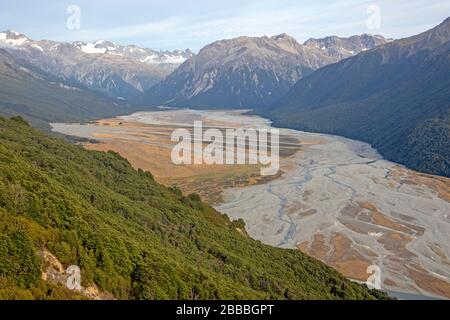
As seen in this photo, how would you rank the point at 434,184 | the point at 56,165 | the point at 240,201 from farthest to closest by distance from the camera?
the point at 434,184
the point at 240,201
the point at 56,165

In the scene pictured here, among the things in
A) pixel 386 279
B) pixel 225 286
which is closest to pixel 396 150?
pixel 386 279

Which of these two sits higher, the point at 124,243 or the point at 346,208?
the point at 124,243

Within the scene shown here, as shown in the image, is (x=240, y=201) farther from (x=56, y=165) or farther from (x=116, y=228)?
(x=116, y=228)

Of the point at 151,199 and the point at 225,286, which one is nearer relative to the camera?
the point at 225,286

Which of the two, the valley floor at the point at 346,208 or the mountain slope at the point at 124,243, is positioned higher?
the mountain slope at the point at 124,243

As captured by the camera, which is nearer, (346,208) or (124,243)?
(124,243)

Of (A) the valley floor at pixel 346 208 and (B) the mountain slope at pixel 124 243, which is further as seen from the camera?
(A) the valley floor at pixel 346 208

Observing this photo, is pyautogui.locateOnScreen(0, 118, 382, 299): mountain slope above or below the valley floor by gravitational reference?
above

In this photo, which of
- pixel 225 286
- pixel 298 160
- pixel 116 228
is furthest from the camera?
pixel 298 160
